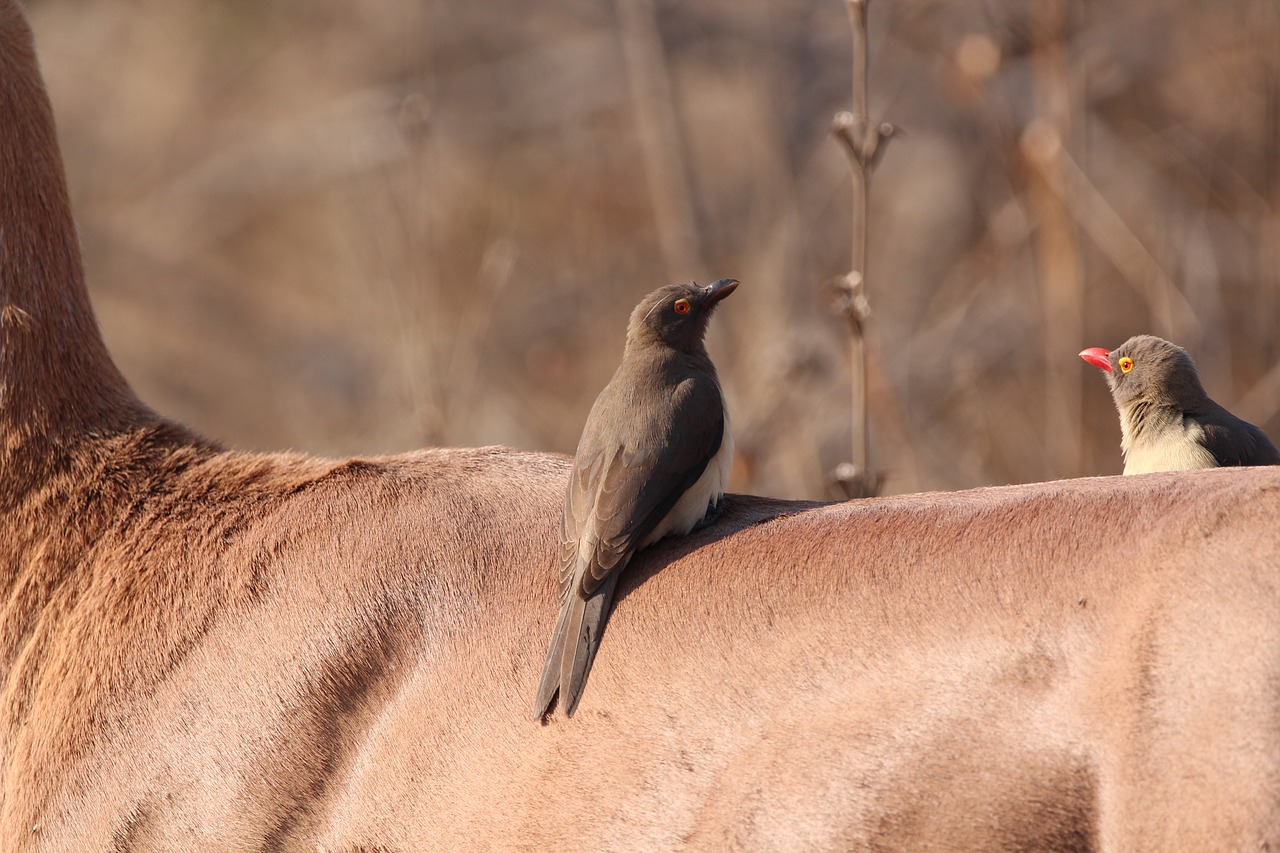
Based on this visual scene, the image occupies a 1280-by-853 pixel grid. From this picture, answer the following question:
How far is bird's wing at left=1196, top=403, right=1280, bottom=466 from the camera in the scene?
10.4 ft

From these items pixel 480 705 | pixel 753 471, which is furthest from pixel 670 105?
pixel 480 705

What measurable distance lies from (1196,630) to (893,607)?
0.52m

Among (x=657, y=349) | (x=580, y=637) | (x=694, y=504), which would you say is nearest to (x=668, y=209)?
(x=657, y=349)

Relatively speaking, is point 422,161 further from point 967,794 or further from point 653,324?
point 967,794

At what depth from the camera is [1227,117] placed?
10.3 metres

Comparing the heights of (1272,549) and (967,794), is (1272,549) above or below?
above

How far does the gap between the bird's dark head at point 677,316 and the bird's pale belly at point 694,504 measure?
0.40 meters

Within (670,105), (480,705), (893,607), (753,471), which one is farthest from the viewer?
(670,105)

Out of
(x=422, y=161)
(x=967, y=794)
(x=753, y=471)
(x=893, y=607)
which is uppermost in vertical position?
(x=422, y=161)

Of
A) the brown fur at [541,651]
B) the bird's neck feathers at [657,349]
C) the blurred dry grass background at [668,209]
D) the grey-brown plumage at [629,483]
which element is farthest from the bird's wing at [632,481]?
the blurred dry grass background at [668,209]

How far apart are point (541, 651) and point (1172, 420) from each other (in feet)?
5.15

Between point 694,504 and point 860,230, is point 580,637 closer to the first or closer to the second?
point 694,504

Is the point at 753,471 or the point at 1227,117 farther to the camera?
the point at 1227,117

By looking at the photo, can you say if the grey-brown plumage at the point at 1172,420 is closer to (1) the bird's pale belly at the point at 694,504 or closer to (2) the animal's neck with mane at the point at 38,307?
(1) the bird's pale belly at the point at 694,504
